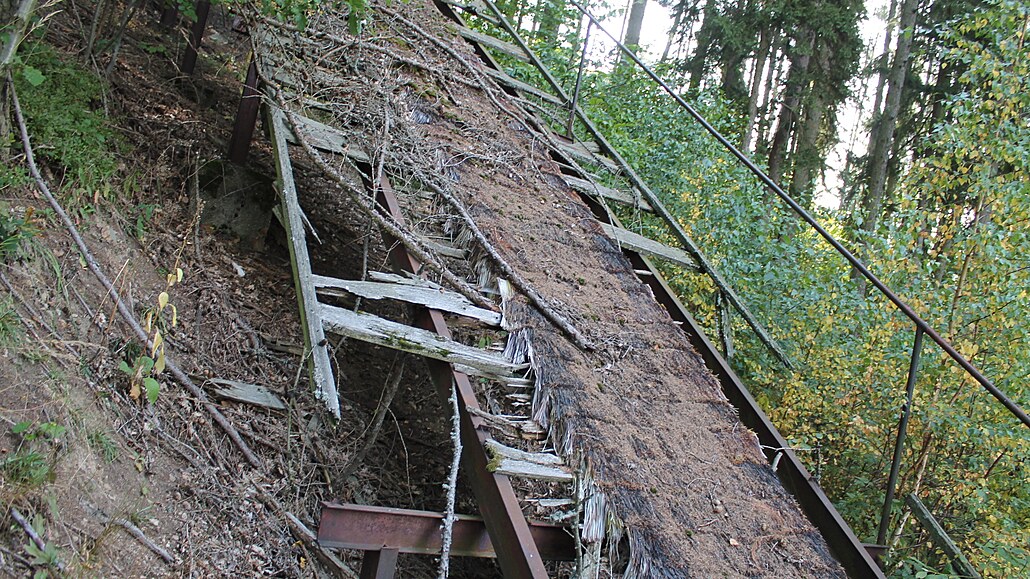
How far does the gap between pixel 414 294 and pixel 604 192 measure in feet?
8.52

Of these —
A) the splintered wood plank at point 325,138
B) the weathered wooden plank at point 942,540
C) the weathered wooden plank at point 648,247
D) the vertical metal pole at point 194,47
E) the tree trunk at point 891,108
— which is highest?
the tree trunk at point 891,108

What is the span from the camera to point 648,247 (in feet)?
18.2

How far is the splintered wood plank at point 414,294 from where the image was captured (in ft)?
11.8

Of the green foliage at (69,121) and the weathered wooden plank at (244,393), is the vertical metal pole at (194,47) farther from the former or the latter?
the weathered wooden plank at (244,393)

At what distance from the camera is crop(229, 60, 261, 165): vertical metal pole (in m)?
5.49

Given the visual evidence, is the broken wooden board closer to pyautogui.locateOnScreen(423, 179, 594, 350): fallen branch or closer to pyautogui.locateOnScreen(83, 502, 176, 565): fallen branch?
pyautogui.locateOnScreen(423, 179, 594, 350): fallen branch

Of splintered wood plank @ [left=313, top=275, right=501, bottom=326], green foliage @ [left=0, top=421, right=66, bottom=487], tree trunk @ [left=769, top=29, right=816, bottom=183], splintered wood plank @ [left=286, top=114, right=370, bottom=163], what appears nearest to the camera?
green foliage @ [left=0, top=421, right=66, bottom=487]

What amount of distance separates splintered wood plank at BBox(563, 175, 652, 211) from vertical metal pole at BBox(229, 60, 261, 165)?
2.47 m

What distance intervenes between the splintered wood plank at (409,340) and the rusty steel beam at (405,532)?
737 millimetres

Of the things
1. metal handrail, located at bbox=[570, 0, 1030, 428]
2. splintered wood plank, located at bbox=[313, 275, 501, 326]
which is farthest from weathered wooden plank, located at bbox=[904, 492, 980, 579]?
splintered wood plank, located at bbox=[313, 275, 501, 326]

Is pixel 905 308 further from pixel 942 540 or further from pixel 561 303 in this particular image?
pixel 561 303

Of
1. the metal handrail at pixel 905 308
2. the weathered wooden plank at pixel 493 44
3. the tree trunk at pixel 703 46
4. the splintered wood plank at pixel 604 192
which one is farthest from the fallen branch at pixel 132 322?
the tree trunk at pixel 703 46

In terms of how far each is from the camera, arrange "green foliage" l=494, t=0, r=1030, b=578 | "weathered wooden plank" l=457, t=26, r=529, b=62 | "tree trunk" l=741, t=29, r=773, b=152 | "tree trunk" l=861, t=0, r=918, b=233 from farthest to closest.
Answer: "tree trunk" l=741, t=29, r=773, b=152
"tree trunk" l=861, t=0, r=918, b=233
"weathered wooden plank" l=457, t=26, r=529, b=62
"green foliage" l=494, t=0, r=1030, b=578

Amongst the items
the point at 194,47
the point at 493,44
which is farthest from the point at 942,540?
the point at 194,47
